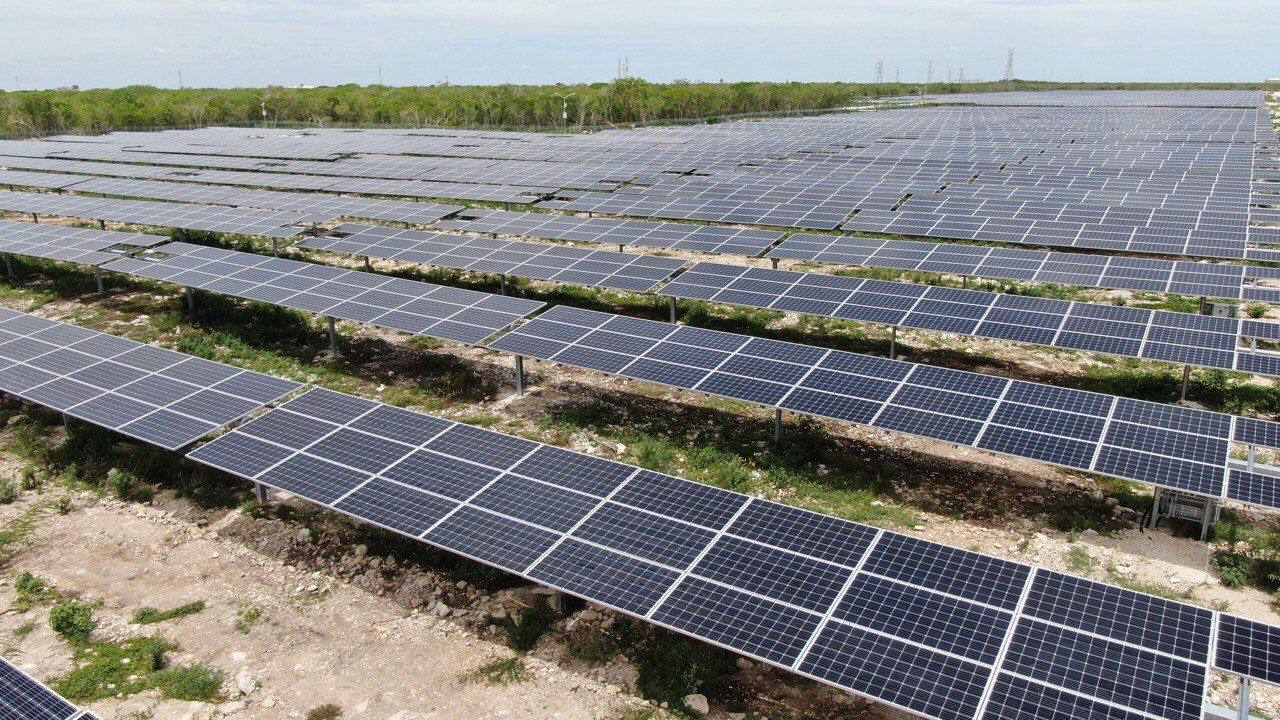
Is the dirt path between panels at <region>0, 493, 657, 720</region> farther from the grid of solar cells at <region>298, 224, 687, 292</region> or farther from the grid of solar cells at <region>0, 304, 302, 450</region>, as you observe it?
the grid of solar cells at <region>298, 224, 687, 292</region>

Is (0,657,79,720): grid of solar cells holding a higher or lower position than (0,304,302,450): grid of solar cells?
lower

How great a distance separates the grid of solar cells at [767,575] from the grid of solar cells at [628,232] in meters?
14.6

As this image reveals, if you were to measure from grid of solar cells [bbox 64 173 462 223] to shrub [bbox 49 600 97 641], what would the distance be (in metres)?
22.5

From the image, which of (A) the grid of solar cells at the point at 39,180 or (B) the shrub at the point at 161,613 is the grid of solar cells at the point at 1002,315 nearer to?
(B) the shrub at the point at 161,613

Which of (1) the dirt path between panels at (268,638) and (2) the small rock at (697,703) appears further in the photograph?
(1) the dirt path between panels at (268,638)

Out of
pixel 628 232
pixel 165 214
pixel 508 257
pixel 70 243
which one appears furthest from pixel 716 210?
pixel 70 243

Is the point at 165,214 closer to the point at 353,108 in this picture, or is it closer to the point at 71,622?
the point at 71,622

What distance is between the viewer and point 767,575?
10.6 metres

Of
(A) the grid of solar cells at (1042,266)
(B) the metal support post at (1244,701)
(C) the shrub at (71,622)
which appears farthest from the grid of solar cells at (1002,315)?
(C) the shrub at (71,622)

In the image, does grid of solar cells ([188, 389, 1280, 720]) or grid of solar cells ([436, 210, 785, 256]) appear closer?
grid of solar cells ([188, 389, 1280, 720])

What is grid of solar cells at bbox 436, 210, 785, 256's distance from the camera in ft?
88.3

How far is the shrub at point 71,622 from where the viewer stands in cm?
1152

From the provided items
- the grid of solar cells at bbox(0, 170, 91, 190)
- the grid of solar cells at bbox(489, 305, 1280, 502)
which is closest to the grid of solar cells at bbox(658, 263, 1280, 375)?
the grid of solar cells at bbox(489, 305, 1280, 502)

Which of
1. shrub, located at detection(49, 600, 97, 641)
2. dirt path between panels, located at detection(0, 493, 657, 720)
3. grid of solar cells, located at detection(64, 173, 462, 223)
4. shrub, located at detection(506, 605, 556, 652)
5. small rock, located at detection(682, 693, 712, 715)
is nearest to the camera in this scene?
small rock, located at detection(682, 693, 712, 715)
